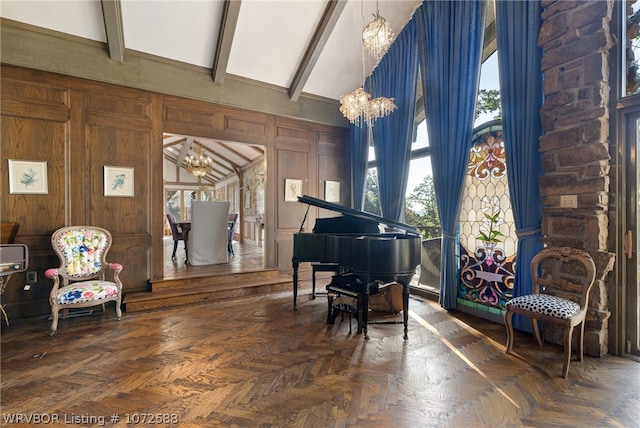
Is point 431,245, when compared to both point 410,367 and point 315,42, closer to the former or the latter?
point 410,367

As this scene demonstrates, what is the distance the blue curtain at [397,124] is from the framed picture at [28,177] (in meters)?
4.81

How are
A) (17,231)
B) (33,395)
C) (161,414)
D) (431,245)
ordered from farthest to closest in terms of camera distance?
(431,245) < (17,231) < (33,395) < (161,414)

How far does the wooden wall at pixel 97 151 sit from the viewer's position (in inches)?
138

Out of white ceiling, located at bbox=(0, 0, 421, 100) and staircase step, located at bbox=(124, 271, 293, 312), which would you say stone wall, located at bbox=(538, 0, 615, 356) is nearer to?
white ceiling, located at bbox=(0, 0, 421, 100)

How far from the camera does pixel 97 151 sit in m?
3.92

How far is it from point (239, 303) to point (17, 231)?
2792 mm

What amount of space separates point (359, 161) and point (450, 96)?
220 cm

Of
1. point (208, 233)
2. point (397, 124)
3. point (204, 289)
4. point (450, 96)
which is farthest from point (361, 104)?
point (208, 233)

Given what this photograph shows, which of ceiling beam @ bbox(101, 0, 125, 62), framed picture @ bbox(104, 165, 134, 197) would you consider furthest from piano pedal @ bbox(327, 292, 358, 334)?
ceiling beam @ bbox(101, 0, 125, 62)

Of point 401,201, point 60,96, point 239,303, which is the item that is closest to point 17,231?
point 60,96

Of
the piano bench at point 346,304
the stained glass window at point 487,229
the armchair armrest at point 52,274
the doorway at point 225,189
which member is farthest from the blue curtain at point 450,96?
the armchair armrest at point 52,274

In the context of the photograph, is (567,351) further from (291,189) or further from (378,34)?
(291,189)

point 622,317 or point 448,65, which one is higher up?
point 448,65

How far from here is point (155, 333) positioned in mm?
3012
